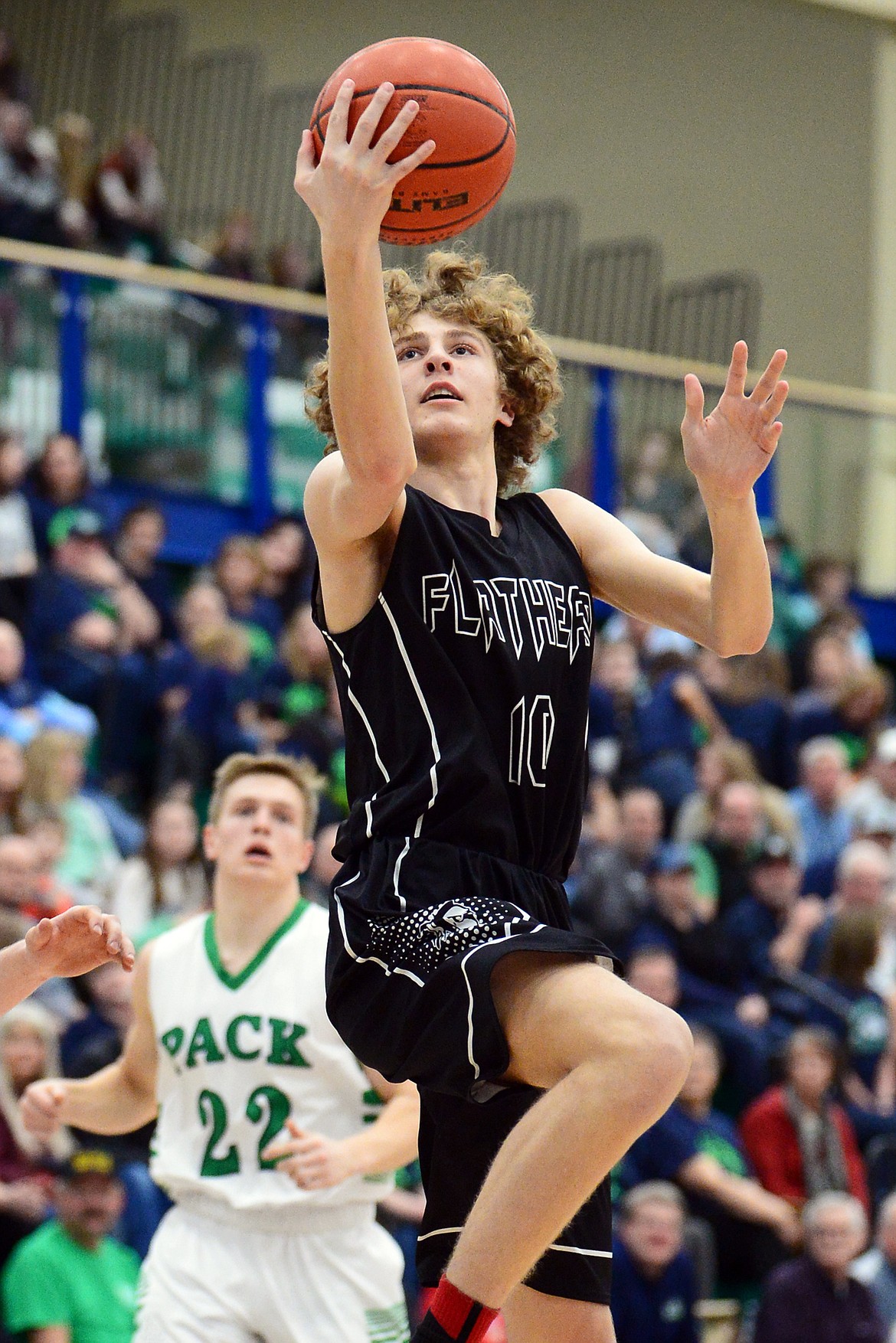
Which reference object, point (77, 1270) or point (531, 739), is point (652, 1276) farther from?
point (531, 739)

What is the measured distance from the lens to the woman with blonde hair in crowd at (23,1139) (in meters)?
7.12

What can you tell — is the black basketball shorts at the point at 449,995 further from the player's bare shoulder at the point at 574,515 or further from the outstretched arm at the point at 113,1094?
the outstretched arm at the point at 113,1094

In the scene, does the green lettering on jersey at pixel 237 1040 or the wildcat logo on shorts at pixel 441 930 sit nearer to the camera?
the wildcat logo on shorts at pixel 441 930

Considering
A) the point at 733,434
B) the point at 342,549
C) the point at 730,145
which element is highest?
the point at 730,145

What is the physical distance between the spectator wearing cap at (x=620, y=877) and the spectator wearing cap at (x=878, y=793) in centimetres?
201

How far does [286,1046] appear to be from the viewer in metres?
5.70

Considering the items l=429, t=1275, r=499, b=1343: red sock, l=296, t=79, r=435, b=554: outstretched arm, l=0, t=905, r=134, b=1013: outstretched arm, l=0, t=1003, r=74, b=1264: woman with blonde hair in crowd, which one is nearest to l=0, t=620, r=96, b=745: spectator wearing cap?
l=0, t=1003, r=74, b=1264: woman with blonde hair in crowd

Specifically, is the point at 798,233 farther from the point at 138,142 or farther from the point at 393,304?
the point at 393,304

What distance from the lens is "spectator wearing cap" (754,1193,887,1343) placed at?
8531 millimetres

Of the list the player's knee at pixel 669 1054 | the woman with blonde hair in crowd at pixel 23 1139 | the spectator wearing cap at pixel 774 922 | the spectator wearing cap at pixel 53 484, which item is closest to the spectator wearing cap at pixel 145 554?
the spectator wearing cap at pixel 53 484

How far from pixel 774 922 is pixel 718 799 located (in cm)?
77

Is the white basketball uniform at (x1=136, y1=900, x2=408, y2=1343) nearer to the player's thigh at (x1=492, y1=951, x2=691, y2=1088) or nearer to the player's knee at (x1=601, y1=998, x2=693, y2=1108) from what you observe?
the player's thigh at (x1=492, y1=951, x2=691, y2=1088)

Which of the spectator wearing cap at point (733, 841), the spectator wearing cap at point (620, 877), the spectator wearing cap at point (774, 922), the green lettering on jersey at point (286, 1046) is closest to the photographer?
the green lettering on jersey at point (286, 1046)

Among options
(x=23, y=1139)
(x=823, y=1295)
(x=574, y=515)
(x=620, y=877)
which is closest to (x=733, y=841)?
(x=620, y=877)
